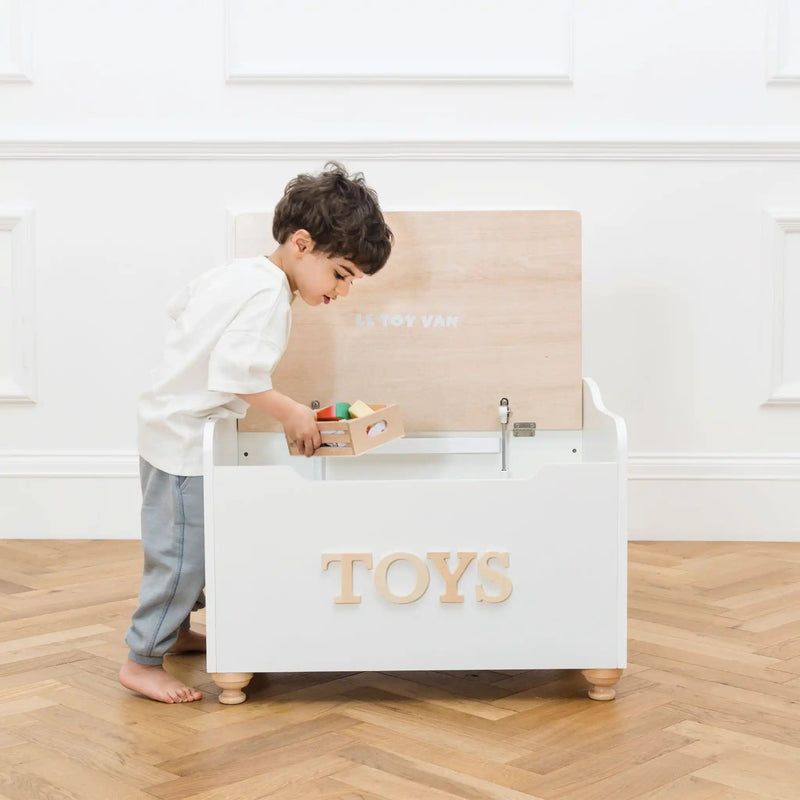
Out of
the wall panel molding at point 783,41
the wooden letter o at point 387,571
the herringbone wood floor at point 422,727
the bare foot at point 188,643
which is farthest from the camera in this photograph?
the wall panel molding at point 783,41

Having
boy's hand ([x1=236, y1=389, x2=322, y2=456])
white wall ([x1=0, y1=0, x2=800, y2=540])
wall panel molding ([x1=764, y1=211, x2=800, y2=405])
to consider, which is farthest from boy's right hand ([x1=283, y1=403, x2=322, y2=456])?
wall panel molding ([x1=764, y1=211, x2=800, y2=405])

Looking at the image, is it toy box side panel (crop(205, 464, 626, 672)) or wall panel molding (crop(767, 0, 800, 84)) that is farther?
wall panel molding (crop(767, 0, 800, 84))

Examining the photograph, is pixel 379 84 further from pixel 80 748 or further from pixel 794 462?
pixel 80 748

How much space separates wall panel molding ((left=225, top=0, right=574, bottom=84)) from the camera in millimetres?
1833

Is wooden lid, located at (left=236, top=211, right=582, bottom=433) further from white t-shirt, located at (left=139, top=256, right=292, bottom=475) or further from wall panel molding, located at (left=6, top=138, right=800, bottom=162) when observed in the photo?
wall panel molding, located at (left=6, top=138, right=800, bottom=162)

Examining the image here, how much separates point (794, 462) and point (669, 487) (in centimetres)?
22

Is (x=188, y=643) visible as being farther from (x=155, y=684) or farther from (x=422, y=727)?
(x=422, y=727)

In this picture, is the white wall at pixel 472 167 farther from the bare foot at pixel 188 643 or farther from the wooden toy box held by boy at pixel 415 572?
the wooden toy box held by boy at pixel 415 572

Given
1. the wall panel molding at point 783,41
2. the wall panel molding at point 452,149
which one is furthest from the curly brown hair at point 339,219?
the wall panel molding at point 783,41

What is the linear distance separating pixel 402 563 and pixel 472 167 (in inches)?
37.8

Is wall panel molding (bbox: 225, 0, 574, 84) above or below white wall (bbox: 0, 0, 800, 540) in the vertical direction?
above

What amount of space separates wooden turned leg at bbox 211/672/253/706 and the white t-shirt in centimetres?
22

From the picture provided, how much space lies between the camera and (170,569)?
1160 millimetres

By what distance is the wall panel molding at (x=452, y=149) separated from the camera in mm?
1836
